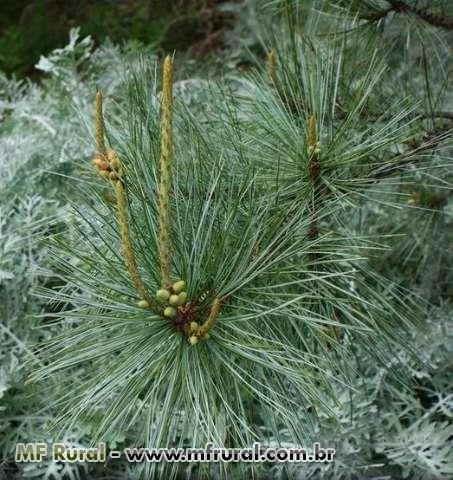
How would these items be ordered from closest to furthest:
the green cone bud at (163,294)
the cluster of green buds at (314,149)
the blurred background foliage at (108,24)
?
the green cone bud at (163,294)
the cluster of green buds at (314,149)
the blurred background foliage at (108,24)

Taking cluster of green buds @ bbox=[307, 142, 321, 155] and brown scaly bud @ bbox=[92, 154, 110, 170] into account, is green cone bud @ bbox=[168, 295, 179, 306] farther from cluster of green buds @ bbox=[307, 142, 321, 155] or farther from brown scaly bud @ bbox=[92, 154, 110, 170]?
cluster of green buds @ bbox=[307, 142, 321, 155]

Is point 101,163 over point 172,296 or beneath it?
over

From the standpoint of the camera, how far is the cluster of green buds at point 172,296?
57cm

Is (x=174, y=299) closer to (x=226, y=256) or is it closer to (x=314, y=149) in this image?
(x=226, y=256)

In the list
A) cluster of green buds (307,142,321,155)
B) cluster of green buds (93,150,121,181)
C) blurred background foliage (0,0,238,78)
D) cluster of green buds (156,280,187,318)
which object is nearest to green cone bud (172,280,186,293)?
cluster of green buds (156,280,187,318)

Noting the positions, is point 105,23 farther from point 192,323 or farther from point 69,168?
point 192,323

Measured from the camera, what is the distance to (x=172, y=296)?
1.87ft

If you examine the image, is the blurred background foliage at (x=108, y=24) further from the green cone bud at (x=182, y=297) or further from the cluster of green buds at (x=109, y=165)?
the green cone bud at (x=182, y=297)

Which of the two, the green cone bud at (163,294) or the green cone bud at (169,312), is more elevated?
the green cone bud at (163,294)

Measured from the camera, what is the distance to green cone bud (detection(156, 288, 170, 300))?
1.85ft

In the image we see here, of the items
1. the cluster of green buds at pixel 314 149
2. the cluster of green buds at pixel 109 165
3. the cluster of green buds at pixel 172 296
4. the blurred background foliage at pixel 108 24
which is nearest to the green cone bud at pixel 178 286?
the cluster of green buds at pixel 172 296

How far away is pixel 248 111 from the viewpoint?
90 cm

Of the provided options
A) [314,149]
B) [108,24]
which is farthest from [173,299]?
[108,24]

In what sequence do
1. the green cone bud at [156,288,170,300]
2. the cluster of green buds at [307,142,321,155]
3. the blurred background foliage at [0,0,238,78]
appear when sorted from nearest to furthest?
the green cone bud at [156,288,170,300] → the cluster of green buds at [307,142,321,155] → the blurred background foliage at [0,0,238,78]
